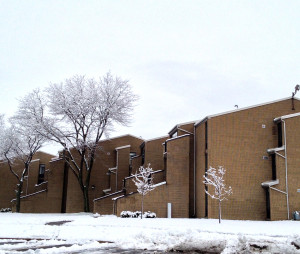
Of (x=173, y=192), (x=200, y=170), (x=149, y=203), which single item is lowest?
(x=149, y=203)

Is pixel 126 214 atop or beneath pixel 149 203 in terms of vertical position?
beneath

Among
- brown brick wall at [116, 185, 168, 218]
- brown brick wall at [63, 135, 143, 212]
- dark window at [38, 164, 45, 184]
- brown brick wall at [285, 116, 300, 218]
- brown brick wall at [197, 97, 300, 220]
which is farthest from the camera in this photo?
dark window at [38, 164, 45, 184]

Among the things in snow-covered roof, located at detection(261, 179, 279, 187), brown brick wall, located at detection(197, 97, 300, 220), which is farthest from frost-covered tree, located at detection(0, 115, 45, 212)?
snow-covered roof, located at detection(261, 179, 279, 187)

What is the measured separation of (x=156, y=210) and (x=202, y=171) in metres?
4.64

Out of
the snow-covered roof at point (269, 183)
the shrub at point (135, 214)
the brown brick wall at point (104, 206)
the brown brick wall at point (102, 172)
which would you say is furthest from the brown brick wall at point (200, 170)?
the brown brick wall at point (102, 172)

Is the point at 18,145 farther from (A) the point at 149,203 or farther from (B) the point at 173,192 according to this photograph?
(B) the point at 173,192

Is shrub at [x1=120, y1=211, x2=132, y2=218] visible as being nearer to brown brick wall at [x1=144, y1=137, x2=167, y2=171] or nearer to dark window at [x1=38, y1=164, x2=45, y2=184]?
brown brick wall at [x1=144, y1=137, x2=167, y2=171]

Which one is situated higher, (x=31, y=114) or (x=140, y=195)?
(x=31, y=114)

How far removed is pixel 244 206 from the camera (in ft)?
87.5

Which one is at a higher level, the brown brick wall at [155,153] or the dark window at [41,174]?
the brown brick wall at [155,153]

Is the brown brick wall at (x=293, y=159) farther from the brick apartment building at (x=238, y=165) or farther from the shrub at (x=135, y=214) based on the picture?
the shrub at (x=135, y=214)

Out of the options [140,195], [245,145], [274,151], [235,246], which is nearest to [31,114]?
[140,195]

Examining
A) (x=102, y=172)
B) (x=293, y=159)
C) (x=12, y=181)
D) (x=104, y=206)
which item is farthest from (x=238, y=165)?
(x=12, y=181)

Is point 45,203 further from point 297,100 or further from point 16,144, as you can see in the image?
point 297,100
